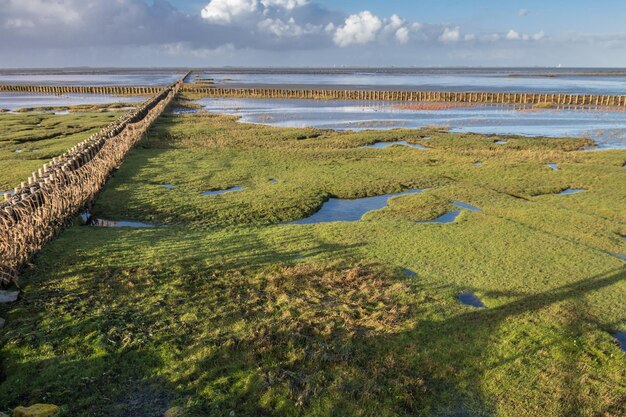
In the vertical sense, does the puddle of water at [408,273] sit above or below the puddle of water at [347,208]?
below

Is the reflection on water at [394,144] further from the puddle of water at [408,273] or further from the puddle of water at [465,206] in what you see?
the puddle of water at [408,273]

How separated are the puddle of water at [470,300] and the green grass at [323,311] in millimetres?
152

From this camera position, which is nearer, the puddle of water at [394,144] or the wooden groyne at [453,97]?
the puddle of water at [394,144]

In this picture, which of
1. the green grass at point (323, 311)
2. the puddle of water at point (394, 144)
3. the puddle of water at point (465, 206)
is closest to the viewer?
the green grass at point (323, 311)

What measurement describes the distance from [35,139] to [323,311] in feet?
100

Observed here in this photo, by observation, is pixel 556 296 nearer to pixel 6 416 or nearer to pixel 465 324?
pixel 465 324

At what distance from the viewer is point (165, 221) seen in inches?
571

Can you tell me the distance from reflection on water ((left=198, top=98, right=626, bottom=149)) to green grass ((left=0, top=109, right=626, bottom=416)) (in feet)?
75.3

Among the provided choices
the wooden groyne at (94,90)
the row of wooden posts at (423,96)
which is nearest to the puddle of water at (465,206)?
the row of wooden posts at (423,96)

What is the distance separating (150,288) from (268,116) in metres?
42.8

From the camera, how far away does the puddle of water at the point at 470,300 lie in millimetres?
9344

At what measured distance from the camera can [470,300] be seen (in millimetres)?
9555

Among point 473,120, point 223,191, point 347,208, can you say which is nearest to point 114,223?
point 223,191

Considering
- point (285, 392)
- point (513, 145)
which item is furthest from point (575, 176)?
point (285, 392)
